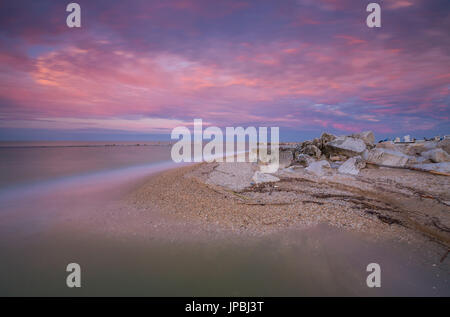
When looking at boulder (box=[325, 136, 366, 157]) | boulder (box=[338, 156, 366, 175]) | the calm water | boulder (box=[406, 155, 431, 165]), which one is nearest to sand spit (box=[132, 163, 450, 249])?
the calm water

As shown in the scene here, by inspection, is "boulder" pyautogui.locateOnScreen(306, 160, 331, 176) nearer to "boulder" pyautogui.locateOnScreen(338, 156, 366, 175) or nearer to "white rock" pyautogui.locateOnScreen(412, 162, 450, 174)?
"boulder" pyautogui.locateOnScreen(338, 156, 366, 175)

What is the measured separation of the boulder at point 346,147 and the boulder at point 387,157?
3.97 ft

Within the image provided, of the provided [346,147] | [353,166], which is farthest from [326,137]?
[353,166]

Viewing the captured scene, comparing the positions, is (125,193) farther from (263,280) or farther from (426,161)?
(426,161)

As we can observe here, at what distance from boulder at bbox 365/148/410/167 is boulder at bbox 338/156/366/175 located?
44.4 inches

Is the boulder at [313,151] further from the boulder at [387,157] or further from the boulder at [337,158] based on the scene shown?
the boulder at [387,157]

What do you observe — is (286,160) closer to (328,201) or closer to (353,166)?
(353,166)

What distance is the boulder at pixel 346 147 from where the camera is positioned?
16.6 meters

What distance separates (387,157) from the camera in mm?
14422

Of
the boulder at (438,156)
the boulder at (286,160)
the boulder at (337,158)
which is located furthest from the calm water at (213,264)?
the boulder at (337,158)

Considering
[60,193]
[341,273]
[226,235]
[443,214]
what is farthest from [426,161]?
[60,193]

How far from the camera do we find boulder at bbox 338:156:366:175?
12966 mm

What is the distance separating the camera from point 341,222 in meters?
5.38

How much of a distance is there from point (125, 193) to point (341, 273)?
8.90m
